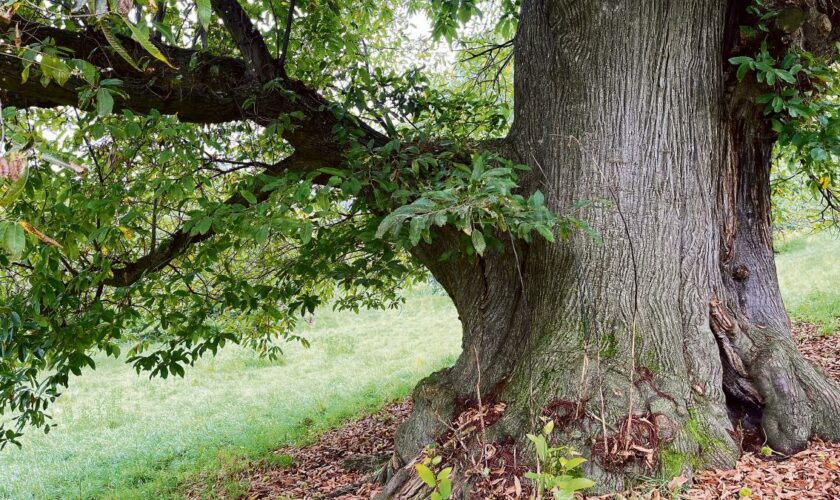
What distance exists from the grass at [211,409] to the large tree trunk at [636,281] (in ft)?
10.2

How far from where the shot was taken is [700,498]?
2439 mm

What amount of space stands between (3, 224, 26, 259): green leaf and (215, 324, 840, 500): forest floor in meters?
2.08

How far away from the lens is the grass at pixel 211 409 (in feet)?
22.3

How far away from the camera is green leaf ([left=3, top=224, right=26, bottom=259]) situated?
1070 millimetres

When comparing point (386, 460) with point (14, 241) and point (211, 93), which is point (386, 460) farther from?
point (14, 241)

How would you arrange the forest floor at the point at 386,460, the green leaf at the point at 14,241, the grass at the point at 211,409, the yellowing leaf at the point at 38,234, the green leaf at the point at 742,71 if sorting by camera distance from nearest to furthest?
the yellowing leaf at the point at 38,234 < the green leaf at the point at 14,241 < the forest floor at the point at 386,460 < the green leaf at the point at 742,71 < the grass at the point at 211,409

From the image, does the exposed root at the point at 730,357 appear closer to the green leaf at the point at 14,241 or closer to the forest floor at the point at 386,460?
the forest floor at the point at 386,460

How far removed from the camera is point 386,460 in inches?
165

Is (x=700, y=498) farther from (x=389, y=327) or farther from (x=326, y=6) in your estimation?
(x=389, y=327)

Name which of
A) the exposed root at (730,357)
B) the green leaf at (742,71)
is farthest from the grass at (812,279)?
the green leaf at (742,71)

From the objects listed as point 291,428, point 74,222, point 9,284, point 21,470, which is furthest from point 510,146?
point 21,470

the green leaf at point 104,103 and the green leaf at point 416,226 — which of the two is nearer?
the green leaf at point 104,103

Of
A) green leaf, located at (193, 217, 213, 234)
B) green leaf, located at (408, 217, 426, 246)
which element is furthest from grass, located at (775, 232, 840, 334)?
green leaf, located at (193, 217, 213, 234)

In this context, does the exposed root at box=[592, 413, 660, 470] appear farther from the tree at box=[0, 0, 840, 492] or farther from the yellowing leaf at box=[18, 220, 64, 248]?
the yellowing leaf at box=[18, 220, 64, 248]
